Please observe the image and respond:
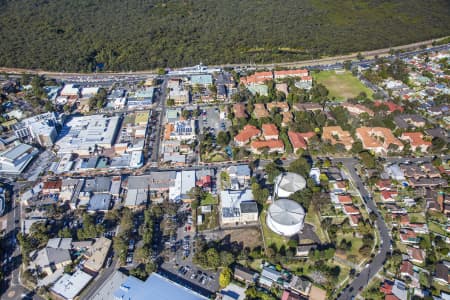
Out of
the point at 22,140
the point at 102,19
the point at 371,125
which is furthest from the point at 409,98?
the point at 102,19

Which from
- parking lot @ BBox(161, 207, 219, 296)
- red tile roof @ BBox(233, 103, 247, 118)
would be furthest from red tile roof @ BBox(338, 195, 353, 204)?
red tile roof @ BBox(233, 103, 247, 118)

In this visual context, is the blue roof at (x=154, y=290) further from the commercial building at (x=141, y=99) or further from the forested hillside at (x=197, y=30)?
the forested hillside at (x=197, y=30)

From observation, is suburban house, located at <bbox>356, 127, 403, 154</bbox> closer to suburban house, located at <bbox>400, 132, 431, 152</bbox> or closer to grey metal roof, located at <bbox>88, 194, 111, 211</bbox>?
suburban house, located at <bbox>400, 132, 431, 152</bbox>

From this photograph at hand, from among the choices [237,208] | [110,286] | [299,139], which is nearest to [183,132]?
[299,139]

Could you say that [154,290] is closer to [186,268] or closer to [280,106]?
[186,268]

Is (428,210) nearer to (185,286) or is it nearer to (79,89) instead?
(185,286)
